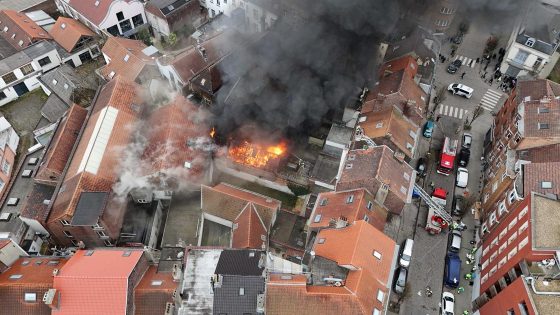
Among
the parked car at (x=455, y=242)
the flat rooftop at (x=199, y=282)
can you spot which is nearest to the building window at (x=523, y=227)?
the parked car at (x=455, y=242)

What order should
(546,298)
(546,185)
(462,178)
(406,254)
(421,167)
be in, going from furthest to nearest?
(421,167) → (462,178) → (406,254) → (546,185) → (546,298)

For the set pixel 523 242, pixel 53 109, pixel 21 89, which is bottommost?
pixel 53 109

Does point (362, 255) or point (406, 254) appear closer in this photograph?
point (362, 255)

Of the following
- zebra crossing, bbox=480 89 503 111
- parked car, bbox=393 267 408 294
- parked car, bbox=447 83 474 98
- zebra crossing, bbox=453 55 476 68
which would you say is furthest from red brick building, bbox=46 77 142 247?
zebra crossing, bbox=453 55 476 68

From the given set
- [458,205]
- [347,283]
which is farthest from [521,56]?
[347,283]

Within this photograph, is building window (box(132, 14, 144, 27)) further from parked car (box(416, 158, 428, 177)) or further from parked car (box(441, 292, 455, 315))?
parked car (box(441, 292, 455, 315))

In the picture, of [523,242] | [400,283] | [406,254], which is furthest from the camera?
[406,254]

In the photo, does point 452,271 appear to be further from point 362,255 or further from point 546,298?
point 362,255

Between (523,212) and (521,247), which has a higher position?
(523,212)

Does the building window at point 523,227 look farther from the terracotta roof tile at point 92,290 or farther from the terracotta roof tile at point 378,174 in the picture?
the terracotta roof tile at point 92,290
